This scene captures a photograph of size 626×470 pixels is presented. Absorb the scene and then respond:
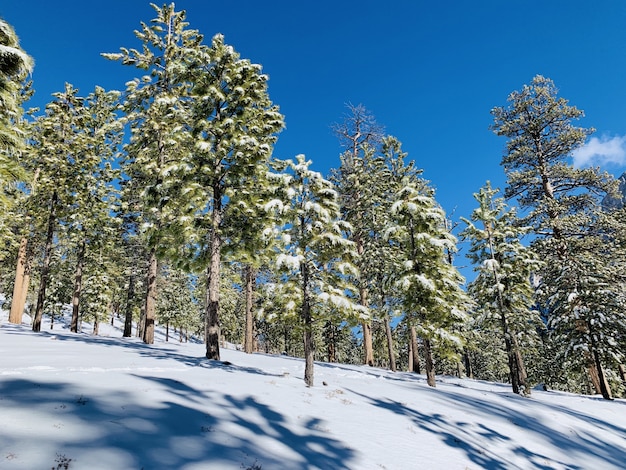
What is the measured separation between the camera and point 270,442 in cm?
646

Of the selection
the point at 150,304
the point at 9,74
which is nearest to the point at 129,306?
the point at 150,304

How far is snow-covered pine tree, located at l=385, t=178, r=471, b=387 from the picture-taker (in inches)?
683

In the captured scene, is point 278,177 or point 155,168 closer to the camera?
point 278,177

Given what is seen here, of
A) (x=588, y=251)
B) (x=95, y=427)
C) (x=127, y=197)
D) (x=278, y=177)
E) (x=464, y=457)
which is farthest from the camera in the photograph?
(x=127, y=197)

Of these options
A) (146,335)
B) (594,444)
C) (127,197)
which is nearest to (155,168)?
(127,197)

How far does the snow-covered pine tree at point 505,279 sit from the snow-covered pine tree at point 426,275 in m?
4.57

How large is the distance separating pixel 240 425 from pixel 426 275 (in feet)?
43.2

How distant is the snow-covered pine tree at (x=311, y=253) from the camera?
1331 cm

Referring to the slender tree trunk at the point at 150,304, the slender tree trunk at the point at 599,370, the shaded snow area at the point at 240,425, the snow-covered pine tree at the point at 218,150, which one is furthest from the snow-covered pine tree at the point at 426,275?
the slender tree trunk at the point at 150,304

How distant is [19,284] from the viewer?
2666 centimetres

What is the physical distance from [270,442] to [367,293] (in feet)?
76.9

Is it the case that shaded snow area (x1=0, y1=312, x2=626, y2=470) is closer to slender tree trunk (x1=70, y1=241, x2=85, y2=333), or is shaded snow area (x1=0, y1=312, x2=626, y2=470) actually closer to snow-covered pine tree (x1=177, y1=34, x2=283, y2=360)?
snow-covered pine tree (x1=177, y1=34, x2=283, y2=360)

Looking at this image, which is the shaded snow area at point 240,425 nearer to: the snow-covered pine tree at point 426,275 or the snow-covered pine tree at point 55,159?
the snow-covered pine tree at point 426,275

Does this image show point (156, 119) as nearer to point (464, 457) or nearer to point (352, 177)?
point (352, 177)
